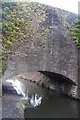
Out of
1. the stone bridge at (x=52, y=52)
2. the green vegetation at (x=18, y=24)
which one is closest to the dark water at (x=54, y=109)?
the stone bridge at (x=52, y=52)

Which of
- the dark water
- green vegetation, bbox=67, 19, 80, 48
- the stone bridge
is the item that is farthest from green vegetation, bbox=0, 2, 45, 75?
the dark water

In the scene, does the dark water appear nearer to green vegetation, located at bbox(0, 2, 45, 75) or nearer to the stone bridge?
the stone bridge

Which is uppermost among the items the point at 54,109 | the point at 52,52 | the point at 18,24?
the point at 18,24

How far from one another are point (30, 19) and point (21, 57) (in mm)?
1448

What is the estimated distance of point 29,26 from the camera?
22.8 feet

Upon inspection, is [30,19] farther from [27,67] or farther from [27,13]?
[27,67]

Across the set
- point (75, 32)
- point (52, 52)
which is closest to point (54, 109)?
point (52, 52)

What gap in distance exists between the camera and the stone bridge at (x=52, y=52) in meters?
6.82

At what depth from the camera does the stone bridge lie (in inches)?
269

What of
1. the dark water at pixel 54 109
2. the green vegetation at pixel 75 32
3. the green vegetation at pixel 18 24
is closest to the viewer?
the green vegetation at pixel 18 24

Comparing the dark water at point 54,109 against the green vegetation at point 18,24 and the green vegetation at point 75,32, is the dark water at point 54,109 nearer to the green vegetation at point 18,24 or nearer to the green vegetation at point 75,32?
the green vegetation at point 18,24

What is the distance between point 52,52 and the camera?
301 inches

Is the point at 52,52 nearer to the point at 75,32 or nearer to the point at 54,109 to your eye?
the point at 75,32

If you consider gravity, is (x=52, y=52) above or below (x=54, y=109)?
above
